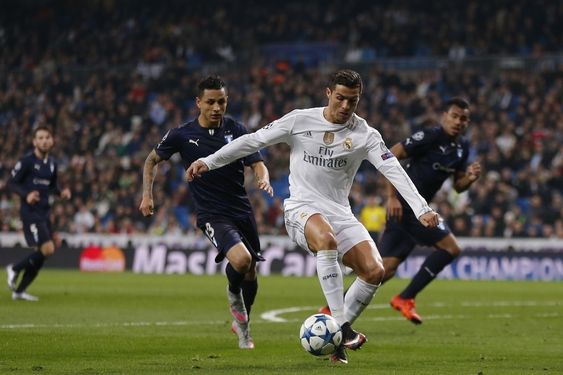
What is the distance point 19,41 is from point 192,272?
18643 millimetres

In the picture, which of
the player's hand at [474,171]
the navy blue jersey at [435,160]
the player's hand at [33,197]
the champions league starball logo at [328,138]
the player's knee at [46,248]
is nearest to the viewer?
the champions league starball logo at [328,138]

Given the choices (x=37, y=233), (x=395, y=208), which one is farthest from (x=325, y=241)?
(x=37, y=233)

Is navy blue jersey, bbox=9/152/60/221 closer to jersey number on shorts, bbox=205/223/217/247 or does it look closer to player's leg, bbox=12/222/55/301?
player's leg, bbox=12/222/55/301

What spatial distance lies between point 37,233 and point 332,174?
8.61 m

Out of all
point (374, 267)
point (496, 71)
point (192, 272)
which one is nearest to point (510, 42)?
point (496, 71)

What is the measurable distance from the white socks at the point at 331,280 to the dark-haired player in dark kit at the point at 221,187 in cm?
126

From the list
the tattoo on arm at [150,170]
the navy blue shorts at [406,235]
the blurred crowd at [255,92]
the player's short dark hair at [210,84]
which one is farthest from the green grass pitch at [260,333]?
the blurred crowd at [255,92]

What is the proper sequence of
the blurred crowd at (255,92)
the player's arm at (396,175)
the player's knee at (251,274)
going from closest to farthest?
the player's arm at (396,175)
the player's knee at (251,274)
the blurred crowd at (255,92)

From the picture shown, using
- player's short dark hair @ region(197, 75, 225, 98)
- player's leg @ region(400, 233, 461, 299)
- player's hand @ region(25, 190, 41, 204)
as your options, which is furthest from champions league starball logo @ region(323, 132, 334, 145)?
player's hand @ region(25, 190, 41, 204)

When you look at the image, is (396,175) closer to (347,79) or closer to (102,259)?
(347,79)

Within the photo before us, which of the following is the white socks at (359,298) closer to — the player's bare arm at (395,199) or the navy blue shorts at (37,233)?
the player's bare arm at (395,199)

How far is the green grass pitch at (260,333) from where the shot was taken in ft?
28.4

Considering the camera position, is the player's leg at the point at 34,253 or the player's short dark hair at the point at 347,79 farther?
the player's leg at the point at 34,253

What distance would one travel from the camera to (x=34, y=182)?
17.0 m
